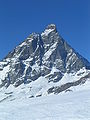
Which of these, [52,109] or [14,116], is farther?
[52,109]

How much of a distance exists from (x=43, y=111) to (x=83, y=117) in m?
3.61

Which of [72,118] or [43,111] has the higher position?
[43,111]

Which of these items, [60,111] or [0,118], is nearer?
[0,118]

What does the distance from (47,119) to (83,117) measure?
6.11ft

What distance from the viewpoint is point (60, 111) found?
68.7 ft

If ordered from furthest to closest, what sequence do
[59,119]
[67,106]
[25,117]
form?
[67,106], [25,117], [59,119]

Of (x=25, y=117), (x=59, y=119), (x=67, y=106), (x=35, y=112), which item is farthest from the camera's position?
(x=67, y=106)

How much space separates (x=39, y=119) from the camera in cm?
1825

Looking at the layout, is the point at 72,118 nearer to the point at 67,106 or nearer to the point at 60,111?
the point at 60,111

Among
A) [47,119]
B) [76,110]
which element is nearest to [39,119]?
[47,119]

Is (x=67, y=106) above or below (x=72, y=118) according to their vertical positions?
above

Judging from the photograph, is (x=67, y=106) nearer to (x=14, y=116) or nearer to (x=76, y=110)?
(x=76, y=110)

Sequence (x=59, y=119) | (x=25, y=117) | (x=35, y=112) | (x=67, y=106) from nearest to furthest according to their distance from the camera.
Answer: (x=59, y=119) → (x=25, y=117) → (x=35, y=112) → (x=67, y=106)

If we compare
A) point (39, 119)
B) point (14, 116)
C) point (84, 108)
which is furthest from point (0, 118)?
point (84, 108)
